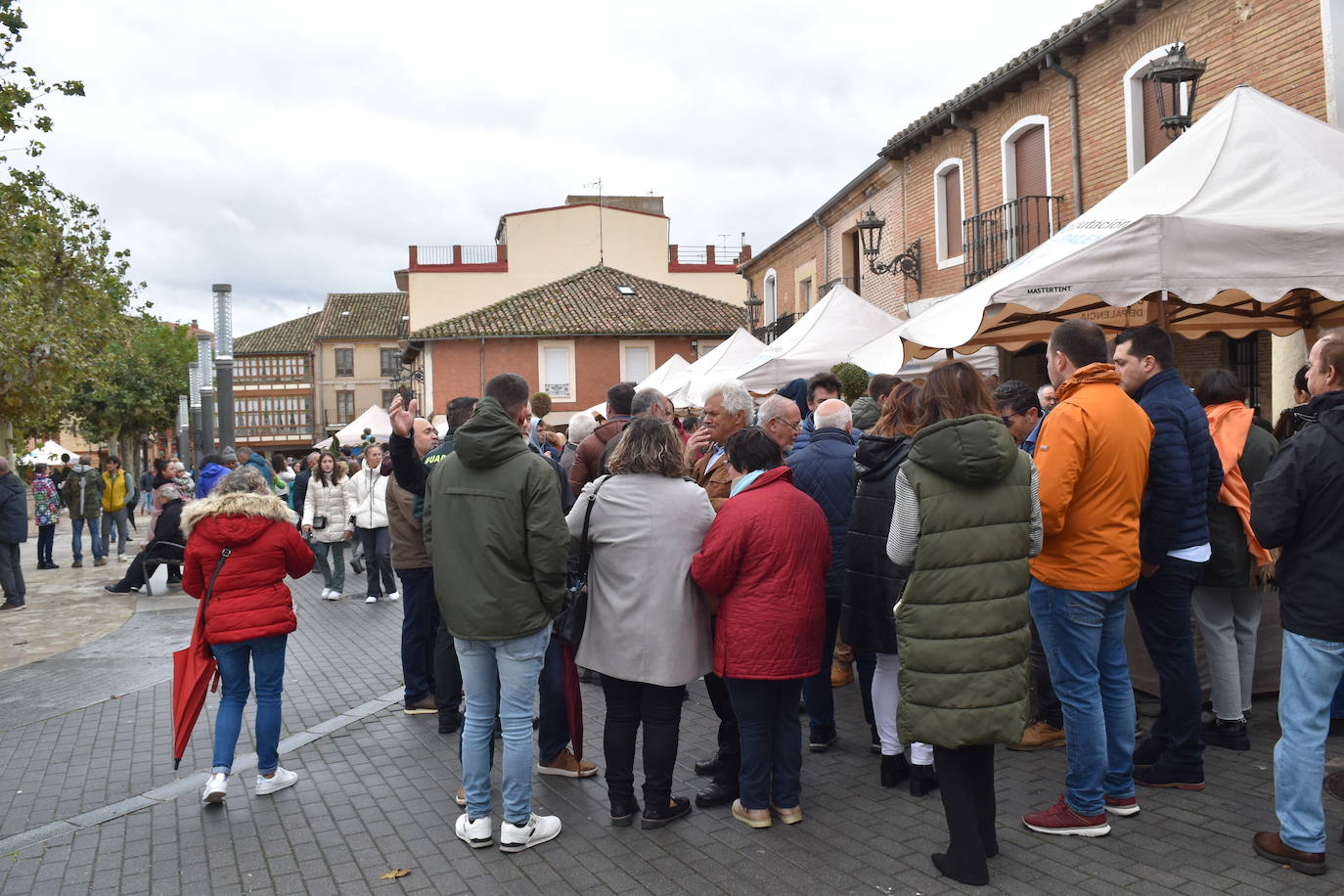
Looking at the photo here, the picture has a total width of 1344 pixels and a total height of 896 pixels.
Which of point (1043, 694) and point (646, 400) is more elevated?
point (646, 400)

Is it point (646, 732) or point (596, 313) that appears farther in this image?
point (596, 313)

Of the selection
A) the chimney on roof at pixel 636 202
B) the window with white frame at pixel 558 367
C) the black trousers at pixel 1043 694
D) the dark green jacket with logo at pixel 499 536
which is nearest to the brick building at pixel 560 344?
the window with white frame at pixel 558 367

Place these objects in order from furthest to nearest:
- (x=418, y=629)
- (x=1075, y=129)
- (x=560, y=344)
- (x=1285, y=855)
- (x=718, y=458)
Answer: (x=560, y=344) < (x=1075, y=129) < (x=418, y=629) < (x=718, y=458) < (x=1285, y=855)

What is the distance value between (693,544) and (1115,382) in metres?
1.92

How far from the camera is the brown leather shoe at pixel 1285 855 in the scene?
369cm

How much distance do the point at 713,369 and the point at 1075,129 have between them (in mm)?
5908

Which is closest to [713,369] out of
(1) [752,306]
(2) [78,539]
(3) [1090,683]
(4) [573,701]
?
(4) [573,701]

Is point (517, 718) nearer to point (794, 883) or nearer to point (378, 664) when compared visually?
point (794, 883)

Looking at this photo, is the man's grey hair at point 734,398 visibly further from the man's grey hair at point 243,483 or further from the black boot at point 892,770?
the man's grey hair at point 243,483

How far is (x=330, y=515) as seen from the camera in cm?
1212

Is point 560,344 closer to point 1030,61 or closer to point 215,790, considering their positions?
point 1030,61

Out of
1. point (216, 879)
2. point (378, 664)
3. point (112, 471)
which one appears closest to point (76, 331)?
point (112, 471)

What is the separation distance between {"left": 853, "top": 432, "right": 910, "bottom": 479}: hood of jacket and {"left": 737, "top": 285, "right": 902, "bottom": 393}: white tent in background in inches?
230

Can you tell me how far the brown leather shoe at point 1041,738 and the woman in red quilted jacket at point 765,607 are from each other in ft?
5.11
